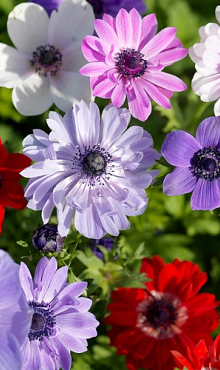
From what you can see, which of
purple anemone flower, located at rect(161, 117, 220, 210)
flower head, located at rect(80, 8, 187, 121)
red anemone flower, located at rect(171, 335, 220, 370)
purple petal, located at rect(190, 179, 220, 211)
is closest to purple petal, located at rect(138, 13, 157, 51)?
flower head, located at rect(80, 8, 187, 121)

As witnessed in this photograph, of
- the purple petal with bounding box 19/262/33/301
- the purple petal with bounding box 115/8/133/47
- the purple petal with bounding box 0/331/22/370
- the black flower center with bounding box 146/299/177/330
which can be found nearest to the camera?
the purple petal with bounding box 0/331/22/370

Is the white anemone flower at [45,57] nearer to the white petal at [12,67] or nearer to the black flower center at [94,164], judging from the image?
the white petal at [12,67]

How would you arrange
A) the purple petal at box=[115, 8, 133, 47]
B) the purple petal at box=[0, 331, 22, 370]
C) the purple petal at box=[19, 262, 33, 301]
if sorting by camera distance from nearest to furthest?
the purple petal at box=[0, 331, 22, 370]
the purple petal at box=[19, 262, 33, 301]
the purple petal at box=[115, 8, 133, 47]

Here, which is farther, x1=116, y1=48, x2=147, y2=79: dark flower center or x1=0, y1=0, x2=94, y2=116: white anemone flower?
x1=0, y1=0, x2=94, y2=116: white anemone flower

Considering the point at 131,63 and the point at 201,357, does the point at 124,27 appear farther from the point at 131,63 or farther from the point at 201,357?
the point at 201,357

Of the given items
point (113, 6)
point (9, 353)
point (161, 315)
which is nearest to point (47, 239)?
point (9, 353)

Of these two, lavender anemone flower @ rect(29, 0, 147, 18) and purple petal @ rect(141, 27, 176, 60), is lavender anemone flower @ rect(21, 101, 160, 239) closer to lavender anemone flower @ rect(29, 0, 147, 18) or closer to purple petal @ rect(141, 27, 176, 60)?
purple petal @ rect(141, 27, 176, 60)

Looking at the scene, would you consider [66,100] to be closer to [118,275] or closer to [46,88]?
Answer: [46,88]

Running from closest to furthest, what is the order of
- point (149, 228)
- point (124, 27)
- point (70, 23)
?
point (124, 27) → point (70, 23) → point (149, 228)
